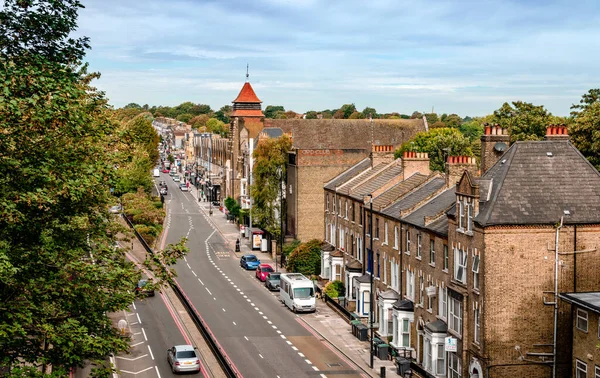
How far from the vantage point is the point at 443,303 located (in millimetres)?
39875

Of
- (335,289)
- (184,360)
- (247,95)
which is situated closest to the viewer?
(184,360)

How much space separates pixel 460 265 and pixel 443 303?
340cm

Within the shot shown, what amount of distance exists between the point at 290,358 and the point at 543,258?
15472 millimetres

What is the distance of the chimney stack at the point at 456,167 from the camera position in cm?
4584

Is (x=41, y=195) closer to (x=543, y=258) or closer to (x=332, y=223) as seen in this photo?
(x=543, y=258)

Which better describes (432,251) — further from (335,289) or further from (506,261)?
(335,289)

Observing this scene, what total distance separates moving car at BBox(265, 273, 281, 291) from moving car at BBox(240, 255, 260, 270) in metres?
8.23

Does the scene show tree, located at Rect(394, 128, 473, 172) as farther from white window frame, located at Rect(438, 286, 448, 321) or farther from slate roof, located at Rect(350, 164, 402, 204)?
white window frame, located at Rect(438, 286, 448, 321)

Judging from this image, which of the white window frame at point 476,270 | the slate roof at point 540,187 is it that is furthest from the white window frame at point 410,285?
the slate roof at point 540,187

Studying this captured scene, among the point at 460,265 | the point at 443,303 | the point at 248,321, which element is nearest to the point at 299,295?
the point at 248,321

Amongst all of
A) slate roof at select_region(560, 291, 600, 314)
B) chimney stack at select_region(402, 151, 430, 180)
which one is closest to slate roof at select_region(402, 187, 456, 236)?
slate roof at select_region(560, 291, 600, 314)

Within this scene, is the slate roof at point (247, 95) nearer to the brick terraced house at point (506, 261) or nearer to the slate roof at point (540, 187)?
the brick terraced house at point (506, 261)

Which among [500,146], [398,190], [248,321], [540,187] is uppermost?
[500,146]

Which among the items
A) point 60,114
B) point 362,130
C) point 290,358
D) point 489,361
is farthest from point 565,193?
point 362,130
